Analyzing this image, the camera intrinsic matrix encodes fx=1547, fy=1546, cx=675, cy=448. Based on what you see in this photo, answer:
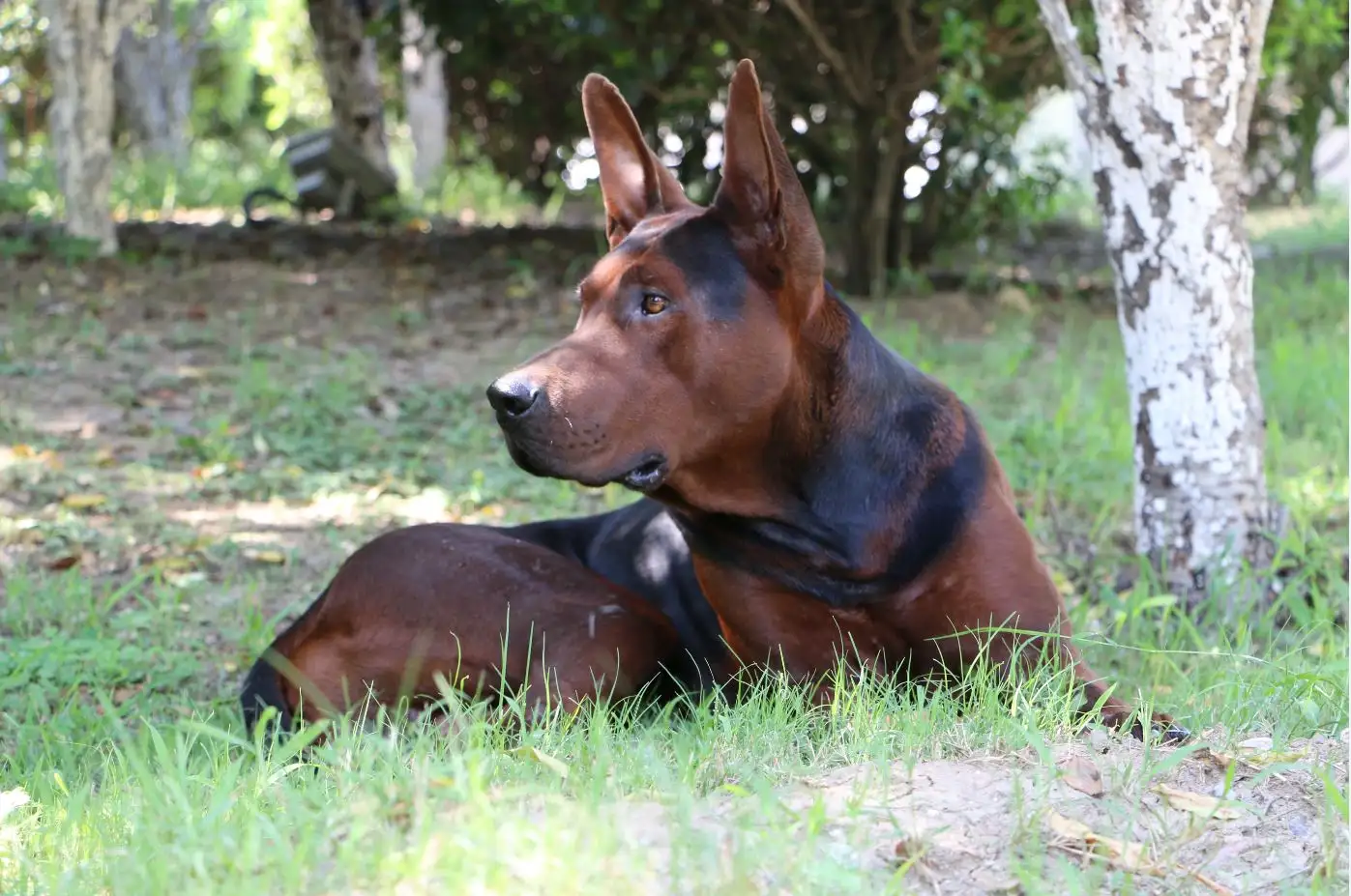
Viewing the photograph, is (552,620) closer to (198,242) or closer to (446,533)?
(446,533)

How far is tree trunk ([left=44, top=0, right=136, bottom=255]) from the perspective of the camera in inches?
371

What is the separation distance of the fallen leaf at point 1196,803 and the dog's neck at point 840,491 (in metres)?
0.83

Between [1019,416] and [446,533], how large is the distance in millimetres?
3560

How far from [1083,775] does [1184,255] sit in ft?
8.52

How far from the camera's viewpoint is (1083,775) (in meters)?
2.74

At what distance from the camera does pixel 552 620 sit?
3.88 meters

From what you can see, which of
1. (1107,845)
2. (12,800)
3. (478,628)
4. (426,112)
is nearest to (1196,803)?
(1107,845)

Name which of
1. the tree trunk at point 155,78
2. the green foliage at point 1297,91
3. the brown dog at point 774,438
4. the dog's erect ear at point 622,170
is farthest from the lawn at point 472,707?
the tree trunk at point 155,78

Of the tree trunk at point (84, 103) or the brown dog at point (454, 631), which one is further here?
the tree trunk at point (84, 103)

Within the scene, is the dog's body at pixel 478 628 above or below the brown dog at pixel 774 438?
below

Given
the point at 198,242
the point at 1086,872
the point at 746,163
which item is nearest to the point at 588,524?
the point at 746,163

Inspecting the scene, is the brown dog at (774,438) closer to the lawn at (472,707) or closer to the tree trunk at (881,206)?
the lawn at (472,707)

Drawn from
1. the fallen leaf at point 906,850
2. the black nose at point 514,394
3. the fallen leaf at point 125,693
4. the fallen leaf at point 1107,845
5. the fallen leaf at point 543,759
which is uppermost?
the black nose at point 514,394

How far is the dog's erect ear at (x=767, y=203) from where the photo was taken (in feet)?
10.5
